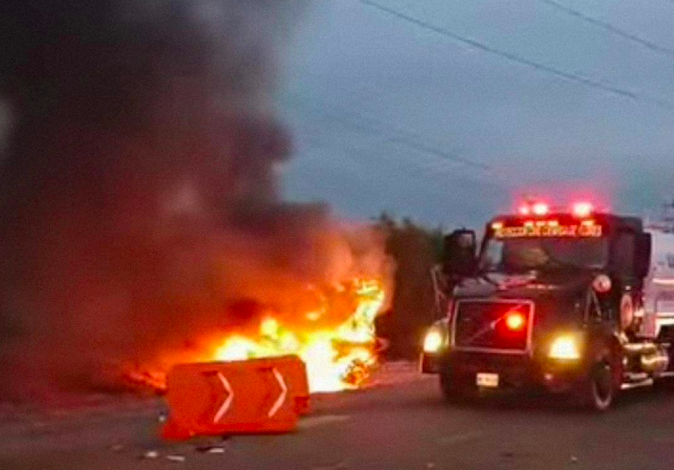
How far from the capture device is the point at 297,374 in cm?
1638

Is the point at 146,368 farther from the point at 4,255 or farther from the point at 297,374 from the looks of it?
the point at 297,374

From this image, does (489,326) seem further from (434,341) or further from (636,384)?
(636,384)

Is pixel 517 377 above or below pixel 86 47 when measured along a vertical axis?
below

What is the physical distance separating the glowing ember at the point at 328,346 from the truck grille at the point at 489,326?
436cm

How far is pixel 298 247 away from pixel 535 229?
7.57 m

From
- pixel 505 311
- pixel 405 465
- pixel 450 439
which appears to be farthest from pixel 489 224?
pixel 405 465

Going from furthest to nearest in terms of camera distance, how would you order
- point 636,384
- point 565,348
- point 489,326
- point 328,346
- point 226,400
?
point 328,346
point 636,384
point 489,326
point 565,348
point 226,400

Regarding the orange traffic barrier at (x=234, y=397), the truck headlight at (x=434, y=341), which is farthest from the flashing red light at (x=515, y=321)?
the orange traffic barrier at (x=234, y=397)

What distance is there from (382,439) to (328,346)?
7.90 meters

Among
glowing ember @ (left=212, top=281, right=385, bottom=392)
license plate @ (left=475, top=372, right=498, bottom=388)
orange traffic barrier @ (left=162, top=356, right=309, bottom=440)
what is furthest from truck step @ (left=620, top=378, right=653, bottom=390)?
orange traffic barrier @ (left=162, top=356, right=309, bottom=440)

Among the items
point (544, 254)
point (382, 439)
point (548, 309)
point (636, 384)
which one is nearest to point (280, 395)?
point (382, 439)

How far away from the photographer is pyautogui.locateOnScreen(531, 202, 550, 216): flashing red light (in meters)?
19.5

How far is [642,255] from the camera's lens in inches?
754

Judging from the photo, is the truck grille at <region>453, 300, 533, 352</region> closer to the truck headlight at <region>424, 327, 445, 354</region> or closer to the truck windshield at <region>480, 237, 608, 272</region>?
the truck headlight at <region>424, 327, 445, 354</region>
